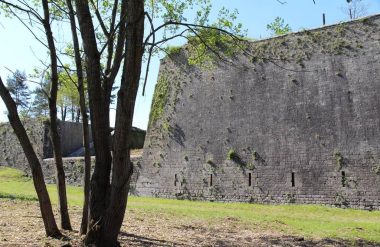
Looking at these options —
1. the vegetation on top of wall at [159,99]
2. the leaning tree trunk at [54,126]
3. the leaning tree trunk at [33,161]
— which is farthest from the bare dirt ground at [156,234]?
the vegetation on top of wall at [159,99]

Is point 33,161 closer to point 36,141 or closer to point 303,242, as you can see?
point 303,242

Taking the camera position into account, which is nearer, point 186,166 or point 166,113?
Result: point 186,166

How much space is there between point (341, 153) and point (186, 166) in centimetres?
772

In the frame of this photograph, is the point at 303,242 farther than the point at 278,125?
No

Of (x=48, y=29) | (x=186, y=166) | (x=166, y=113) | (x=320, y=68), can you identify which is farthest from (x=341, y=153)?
(x=48, y=29)

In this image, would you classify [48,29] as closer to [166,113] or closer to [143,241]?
[143,241]

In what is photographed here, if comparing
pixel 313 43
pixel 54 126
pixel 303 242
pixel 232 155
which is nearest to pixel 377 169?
pixel 313 43

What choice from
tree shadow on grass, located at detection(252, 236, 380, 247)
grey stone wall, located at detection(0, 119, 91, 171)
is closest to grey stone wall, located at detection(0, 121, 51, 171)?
grey stone wall, located at detection(0, 119, 91, 171)

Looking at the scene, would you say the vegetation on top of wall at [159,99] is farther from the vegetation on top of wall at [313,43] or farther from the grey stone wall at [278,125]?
the vegetation on top of wall at [313,43]

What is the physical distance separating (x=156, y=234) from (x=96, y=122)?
3304 millimetres

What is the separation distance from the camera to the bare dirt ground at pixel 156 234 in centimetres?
733

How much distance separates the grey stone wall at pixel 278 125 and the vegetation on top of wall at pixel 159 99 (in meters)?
0.08

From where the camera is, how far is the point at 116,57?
24.9 feet

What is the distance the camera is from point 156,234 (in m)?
8.88
